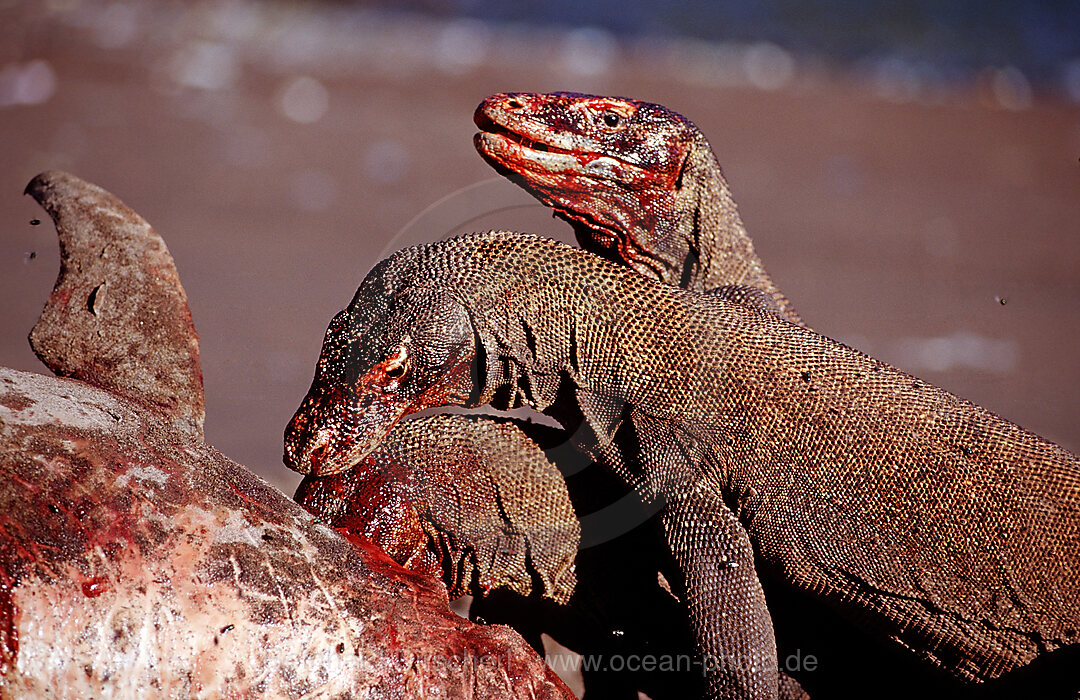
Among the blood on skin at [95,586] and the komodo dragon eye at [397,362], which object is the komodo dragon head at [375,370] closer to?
the komodo dragon eye at [397,362]

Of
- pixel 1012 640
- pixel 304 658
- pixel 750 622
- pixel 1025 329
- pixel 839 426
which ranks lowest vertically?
pixel 1025 329

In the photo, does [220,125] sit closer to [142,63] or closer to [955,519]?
[142,63]

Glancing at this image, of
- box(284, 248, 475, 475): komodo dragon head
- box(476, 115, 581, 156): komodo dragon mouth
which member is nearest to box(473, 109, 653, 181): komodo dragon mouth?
box(476, 115, 581, 156): komodo dragon mouth

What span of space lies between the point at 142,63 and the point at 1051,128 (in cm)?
754

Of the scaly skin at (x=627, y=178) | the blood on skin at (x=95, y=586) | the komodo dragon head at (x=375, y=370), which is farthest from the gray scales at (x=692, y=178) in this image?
the blood on skin at (x=95, y=586)

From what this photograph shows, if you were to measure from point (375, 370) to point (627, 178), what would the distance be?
786 mm

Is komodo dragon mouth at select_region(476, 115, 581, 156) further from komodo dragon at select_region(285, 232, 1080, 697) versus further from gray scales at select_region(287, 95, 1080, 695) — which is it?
komodo dragon at select_region(285, 232, 1080, 697)

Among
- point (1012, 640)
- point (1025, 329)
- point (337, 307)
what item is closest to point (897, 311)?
point (1025, 329)

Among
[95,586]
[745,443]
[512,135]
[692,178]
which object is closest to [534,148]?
[512,135]

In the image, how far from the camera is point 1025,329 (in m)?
5.73

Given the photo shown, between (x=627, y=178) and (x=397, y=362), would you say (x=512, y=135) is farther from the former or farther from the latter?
(x=397, y=362)

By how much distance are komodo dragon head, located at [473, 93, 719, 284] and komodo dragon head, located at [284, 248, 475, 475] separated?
375 mm

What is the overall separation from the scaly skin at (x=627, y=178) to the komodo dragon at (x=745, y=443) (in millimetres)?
165

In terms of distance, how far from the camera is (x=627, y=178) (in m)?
2.28
